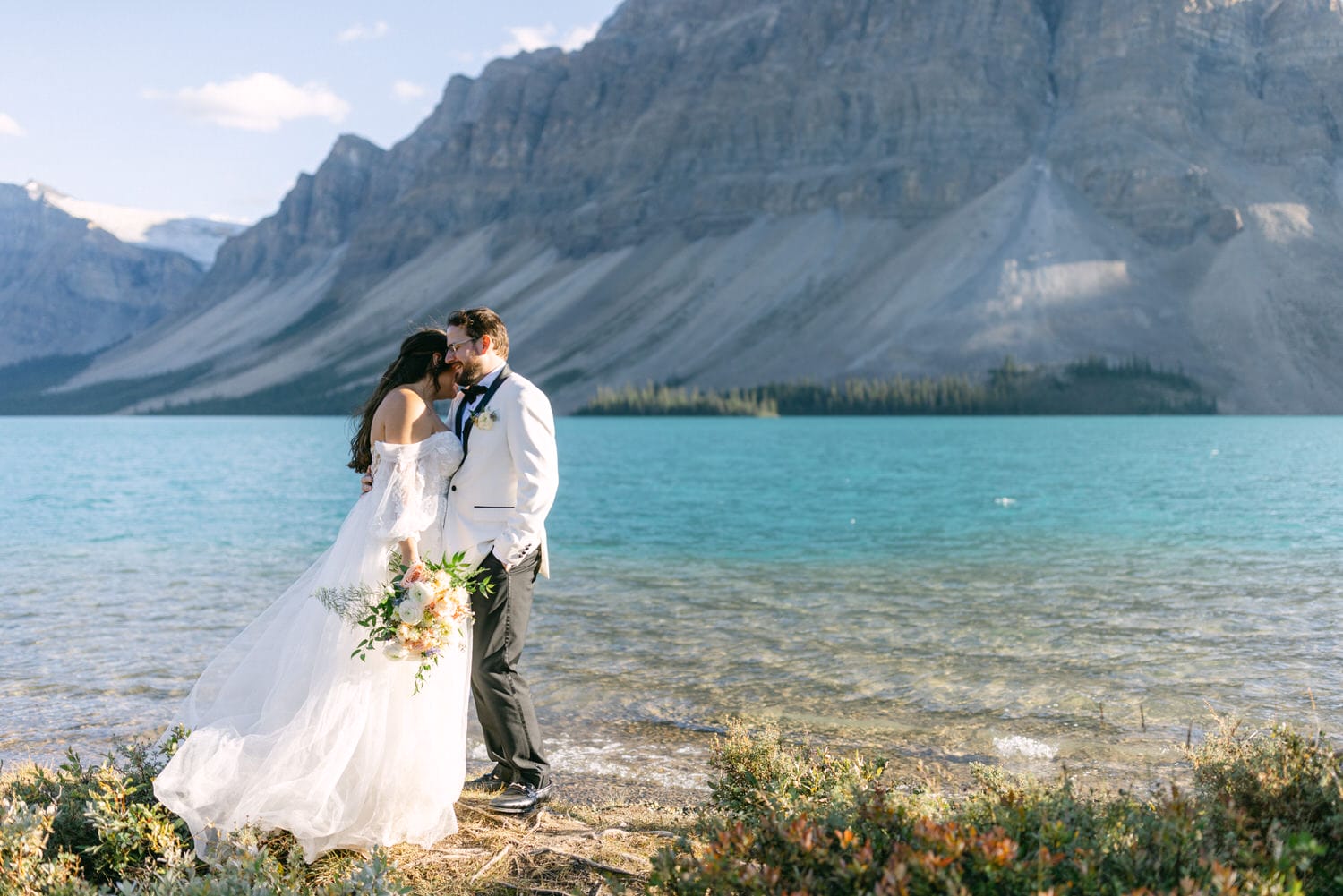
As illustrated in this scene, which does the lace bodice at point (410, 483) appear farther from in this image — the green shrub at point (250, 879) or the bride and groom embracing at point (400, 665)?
the green shrub at point (250, 879)

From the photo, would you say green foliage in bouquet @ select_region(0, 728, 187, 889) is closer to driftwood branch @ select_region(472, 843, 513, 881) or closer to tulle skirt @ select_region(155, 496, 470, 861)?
tulle skirt @ select_region(155, 496, 470, 861)

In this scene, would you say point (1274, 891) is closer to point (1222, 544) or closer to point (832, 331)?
point (1222, 544)

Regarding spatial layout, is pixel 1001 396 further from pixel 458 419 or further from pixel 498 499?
pixel 498 499

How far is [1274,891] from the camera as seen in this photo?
3697 millimetres

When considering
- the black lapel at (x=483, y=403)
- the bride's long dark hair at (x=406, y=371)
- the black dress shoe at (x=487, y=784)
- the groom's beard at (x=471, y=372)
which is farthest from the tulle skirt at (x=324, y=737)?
the groom's beard at (x=471, y=372)

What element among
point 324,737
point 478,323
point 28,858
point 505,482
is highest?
point 478,323

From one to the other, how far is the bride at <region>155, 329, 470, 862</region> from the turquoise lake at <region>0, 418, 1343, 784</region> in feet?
8.90

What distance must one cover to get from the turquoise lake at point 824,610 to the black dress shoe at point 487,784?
1.17 m

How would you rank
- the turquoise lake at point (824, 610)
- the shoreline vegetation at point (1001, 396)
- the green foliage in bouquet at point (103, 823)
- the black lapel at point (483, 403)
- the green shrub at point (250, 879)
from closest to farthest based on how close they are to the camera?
the green shrub at point (250, 879) → the green foliage in bouquet at point (103, 823) → the black lapel at point (483, 403) → the turquoise lake at point (824, 610) → the shoreline vegetation at point (1001, 396)

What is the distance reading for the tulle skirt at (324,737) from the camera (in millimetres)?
5730

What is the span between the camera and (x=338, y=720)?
6059 millimetres

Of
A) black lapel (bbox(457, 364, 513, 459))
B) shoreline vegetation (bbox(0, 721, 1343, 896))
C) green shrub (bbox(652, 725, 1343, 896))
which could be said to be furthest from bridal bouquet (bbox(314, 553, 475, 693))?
green shrub (bbox(652, 725, 1343, 896))

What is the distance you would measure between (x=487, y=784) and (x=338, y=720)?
1795mm

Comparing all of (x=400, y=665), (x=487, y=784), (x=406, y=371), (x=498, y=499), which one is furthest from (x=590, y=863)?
(x=406, y=371)
